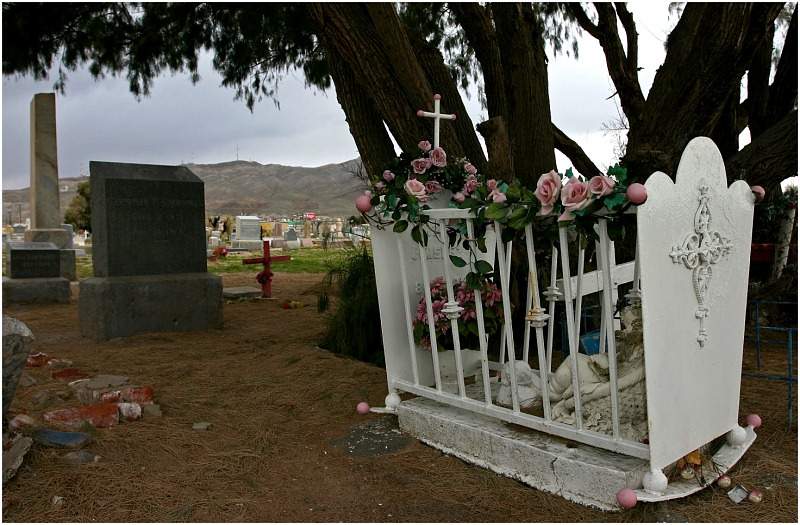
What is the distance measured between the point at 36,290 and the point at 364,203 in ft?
24.9

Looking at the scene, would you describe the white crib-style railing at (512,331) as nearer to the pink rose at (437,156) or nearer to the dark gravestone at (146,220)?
the pink rose at (437,156)

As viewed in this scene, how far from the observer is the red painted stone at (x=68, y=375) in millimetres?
4246

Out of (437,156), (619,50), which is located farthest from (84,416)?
(619,50)

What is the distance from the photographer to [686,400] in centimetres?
237

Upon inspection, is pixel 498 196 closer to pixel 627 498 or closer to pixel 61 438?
pixel 627 498

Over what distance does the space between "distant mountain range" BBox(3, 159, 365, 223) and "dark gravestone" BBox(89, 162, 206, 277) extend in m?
44.0

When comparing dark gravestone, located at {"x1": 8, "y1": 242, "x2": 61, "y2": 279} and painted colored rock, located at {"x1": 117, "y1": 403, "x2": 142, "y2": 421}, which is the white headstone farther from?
dark gravestone, located at {"x1": 8, "y1": 242, "x2": 61, "y2": 279}

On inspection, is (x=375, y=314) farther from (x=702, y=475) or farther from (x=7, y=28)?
(x=7, y=28)

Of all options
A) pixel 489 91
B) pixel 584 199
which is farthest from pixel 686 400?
pixel 489 91

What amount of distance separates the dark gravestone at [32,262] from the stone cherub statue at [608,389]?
8464 millimetres

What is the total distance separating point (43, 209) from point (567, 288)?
11150 millimetres

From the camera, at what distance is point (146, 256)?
602cm

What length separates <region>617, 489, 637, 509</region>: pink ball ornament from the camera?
218 centimetres

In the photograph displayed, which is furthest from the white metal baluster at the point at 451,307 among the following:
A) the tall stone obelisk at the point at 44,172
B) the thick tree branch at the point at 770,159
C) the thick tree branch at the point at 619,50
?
the tall stone obelisk at the point at 44,172
